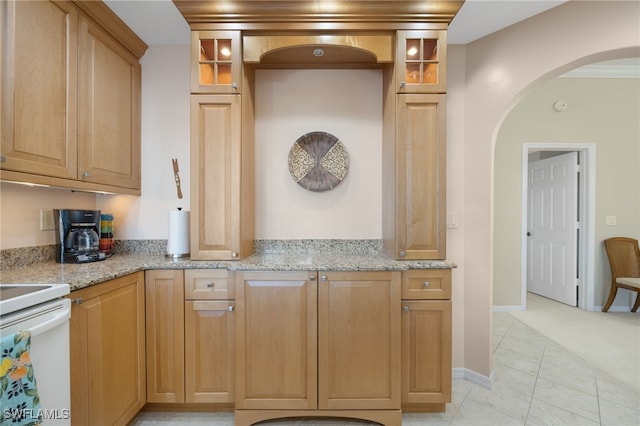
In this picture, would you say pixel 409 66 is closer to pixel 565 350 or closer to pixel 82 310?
pixel 82 310

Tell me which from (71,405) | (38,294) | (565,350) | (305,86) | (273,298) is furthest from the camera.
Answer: (565,350)

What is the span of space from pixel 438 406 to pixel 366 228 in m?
1.26

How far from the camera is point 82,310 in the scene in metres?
1.23

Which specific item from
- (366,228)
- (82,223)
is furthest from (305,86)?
(82,223)

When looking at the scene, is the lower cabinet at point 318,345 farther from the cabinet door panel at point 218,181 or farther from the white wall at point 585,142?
the white wall at point 585,142

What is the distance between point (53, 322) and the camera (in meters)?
1.03

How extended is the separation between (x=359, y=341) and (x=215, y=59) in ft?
6.57

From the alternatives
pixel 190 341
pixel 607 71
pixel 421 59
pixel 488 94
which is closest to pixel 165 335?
pixel 190 341

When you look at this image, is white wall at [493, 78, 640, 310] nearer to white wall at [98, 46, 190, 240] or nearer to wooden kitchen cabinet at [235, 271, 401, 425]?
wooden kitchen cabinet at [235, 271, 401, 425]

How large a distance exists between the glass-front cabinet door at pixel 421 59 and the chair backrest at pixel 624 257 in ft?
11.5

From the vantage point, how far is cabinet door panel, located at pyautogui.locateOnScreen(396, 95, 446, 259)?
1.73 metres

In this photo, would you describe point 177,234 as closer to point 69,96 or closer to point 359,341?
point 69,96

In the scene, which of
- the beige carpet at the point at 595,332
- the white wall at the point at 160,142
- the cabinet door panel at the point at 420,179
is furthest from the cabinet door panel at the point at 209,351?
the beige carpet at the point at 595,332

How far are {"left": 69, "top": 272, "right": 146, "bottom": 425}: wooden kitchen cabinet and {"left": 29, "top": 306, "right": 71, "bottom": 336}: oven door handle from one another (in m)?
0.10
